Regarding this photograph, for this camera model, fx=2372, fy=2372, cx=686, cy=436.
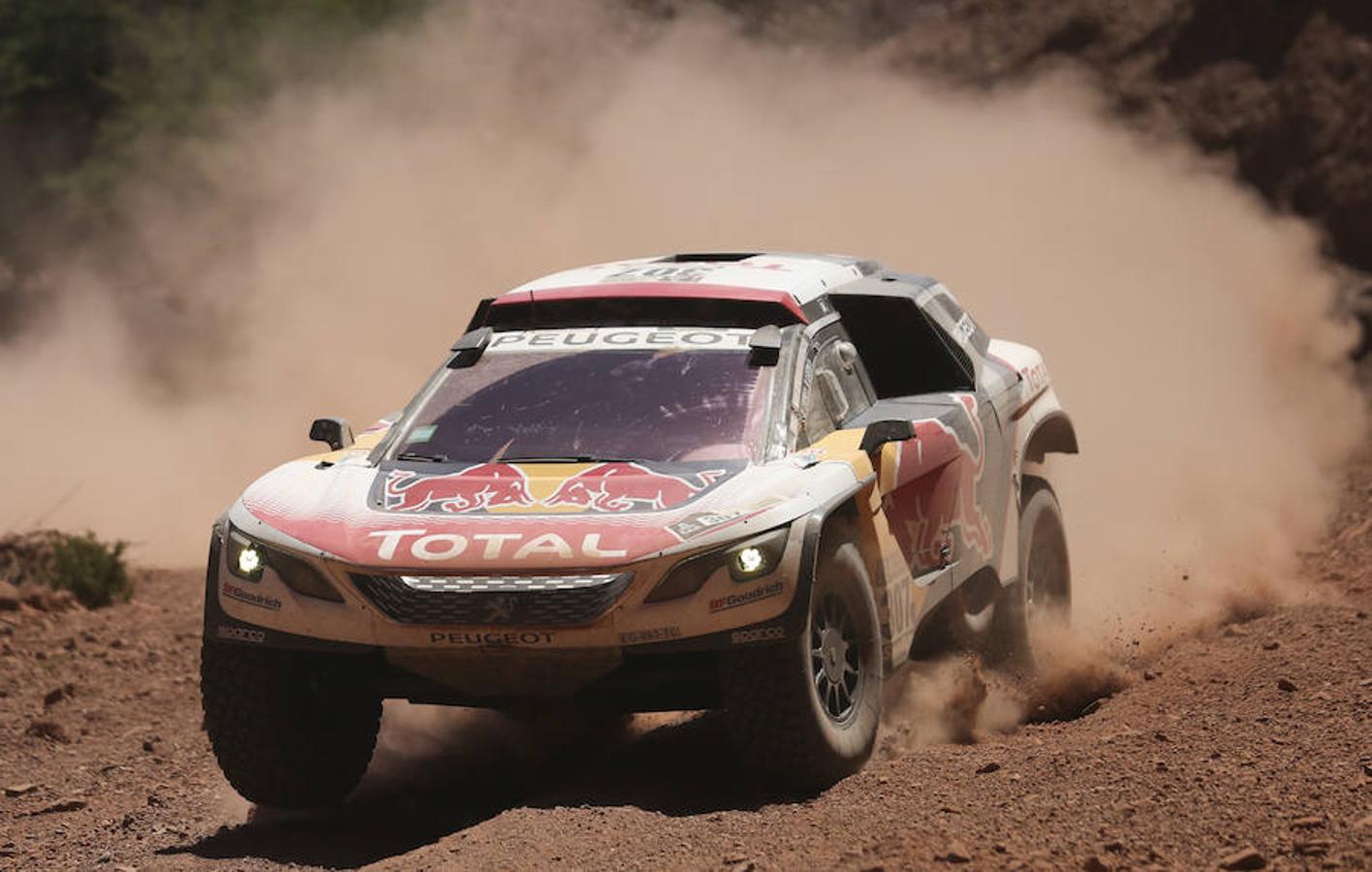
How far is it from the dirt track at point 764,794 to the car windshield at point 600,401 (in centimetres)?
106

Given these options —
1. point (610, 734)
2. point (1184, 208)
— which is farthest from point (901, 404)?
point (1184, 208)

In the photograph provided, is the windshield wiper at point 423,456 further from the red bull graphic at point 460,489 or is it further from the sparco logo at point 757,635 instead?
the sparco logo at point 757,635

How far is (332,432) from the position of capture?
8.00 meters

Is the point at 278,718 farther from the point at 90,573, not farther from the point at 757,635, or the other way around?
→ the point at 90,573

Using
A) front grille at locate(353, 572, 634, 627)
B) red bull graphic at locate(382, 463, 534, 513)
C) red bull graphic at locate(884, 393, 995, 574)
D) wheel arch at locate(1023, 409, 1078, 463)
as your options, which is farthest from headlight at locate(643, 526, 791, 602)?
wheel arch at locate(1023, 409, 1078, 463)

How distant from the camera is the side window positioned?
7.78 m

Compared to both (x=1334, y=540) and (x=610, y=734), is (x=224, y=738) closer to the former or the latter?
(x=610, y=734)

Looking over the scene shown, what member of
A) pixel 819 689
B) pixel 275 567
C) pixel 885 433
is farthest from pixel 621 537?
pixel 885 433

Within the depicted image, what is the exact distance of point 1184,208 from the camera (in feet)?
66.7

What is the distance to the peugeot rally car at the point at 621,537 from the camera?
675 cm

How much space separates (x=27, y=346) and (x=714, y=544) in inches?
682

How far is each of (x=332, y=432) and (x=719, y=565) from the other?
72.3 inches

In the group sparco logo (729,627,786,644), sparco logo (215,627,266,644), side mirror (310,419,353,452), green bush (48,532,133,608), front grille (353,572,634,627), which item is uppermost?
side mirror (310,419,353,452)

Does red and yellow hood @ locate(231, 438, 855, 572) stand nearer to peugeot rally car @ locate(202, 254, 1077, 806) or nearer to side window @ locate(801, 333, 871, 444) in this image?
peugeot rally car @ locate(202, 254, 1077, 806)
